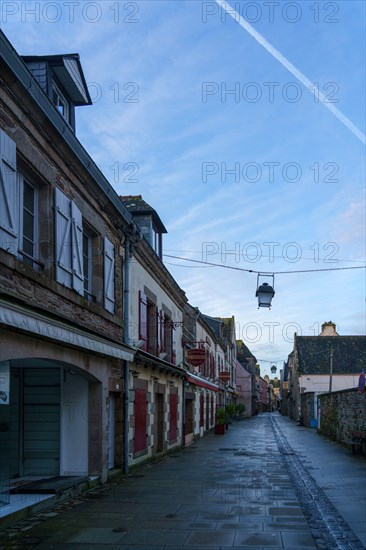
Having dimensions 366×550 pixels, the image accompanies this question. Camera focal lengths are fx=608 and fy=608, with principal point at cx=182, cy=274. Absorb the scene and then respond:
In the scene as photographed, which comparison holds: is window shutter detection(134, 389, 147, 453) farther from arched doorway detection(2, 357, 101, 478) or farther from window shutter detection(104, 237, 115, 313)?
arched doorway detection(2, 357, 101, 478)

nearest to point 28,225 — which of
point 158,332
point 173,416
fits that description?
point 158,332

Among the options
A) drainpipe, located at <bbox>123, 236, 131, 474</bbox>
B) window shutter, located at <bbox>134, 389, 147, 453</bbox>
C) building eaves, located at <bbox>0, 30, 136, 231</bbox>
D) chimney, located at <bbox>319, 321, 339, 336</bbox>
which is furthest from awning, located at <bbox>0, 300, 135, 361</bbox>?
chimney, located at <bbox>319, 321, 339, 336</bbox>

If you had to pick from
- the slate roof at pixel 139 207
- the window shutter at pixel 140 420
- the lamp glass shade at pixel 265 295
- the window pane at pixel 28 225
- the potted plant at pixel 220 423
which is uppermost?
the slate roof at pixel 139 207

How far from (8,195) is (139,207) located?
34.1ft

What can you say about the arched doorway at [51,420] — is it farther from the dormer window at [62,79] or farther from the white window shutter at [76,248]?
the dormer window at [62,79]

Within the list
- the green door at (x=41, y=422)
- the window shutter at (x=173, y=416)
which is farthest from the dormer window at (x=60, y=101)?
the window shutter at (x=173, y=416)

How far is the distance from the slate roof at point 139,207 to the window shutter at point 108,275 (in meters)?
4.60

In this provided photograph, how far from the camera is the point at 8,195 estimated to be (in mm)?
7922

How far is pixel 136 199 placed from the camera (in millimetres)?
18609

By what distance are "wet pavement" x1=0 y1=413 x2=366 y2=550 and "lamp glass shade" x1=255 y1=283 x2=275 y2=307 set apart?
13.0 ft

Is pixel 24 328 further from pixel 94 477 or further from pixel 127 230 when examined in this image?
pixel 127 230

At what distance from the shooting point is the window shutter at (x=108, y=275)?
1272cm

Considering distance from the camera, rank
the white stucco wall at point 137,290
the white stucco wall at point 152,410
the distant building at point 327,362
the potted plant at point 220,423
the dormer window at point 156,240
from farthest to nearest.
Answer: the distant building at point 327,362
the potted plant at point 220,423
the dormer window at point 156,240
the white stucco wall at point 137,290
the white stucco wall at point 152,410

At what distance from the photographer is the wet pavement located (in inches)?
290
